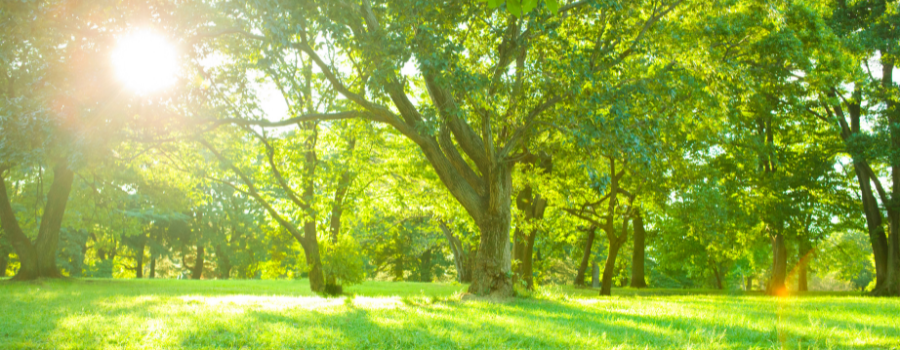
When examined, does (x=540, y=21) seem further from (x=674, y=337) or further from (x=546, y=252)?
(x=546, y=252)

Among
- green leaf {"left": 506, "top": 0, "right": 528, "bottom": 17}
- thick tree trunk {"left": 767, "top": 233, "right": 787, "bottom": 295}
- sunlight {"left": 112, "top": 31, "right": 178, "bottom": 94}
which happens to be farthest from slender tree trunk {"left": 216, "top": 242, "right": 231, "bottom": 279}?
green leaf {"left": 506, "top": 0, "right": 528, "bottom": 17}

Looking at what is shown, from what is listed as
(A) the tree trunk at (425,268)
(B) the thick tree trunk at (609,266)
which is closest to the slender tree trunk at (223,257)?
(A) the tree trunk at (425,268)

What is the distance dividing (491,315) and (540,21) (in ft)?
18.6

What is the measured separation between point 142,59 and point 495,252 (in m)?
8.52

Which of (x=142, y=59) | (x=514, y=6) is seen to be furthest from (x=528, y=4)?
(x=142, y=59)

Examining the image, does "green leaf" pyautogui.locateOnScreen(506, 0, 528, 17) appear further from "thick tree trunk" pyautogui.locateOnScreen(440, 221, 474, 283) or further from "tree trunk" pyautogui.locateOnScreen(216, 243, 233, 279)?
"tree trunk" pyautogui.locateOnScreen(216, 243, 233, 279)

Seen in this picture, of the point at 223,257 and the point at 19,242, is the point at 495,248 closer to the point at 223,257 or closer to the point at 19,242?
the point at 19,242

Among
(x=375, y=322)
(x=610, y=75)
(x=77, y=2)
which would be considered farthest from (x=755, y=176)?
(x=77, y=2)

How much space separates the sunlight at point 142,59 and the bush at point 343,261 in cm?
640

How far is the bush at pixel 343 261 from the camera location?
15.7m

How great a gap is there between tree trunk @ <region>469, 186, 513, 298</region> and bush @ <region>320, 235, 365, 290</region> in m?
4.29

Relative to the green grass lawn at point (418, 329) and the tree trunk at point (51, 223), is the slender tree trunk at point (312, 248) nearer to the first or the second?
the green grass lawn at point (418, 329)

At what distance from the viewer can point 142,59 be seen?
11188mm

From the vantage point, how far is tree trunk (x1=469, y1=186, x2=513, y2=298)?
12703 mm
